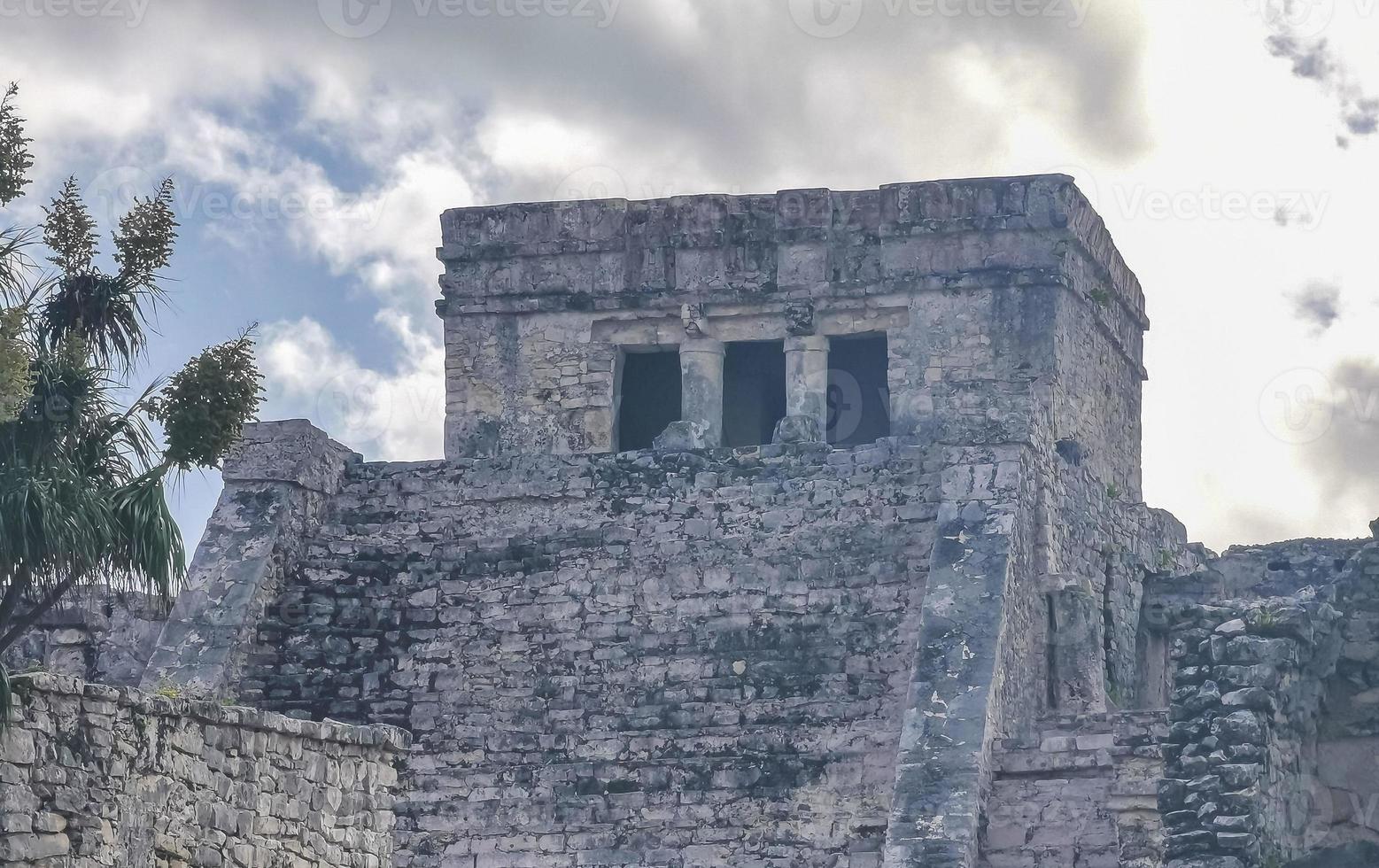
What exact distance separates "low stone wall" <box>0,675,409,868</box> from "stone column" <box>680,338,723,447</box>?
940 cm

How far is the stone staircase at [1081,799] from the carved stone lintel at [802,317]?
20.2 feet

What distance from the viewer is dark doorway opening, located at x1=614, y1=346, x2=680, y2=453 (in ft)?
72.2

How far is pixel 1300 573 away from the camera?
23.2 meters

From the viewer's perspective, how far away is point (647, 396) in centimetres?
2214

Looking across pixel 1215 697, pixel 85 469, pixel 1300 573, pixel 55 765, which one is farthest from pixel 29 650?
pixel 1300 573

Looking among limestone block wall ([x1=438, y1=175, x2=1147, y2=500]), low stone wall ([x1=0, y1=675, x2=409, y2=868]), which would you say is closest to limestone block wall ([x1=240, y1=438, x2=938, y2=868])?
limestone block wall ([x1=438, y1=175, x2=1147, y2=500])

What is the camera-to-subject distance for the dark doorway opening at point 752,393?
22359 mm

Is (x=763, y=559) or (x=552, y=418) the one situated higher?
(x=552, y=418)

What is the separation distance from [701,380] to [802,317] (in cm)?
106

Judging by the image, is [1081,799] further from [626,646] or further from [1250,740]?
[1250,740]

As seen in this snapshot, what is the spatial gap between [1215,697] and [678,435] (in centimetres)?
973

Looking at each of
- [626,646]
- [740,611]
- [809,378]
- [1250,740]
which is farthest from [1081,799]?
[809,378]

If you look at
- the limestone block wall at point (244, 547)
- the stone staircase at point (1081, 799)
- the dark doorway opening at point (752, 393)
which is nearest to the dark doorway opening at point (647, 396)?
the dark doorway opening at point (752, 393)

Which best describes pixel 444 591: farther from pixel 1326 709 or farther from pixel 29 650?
pixel 1326 709
